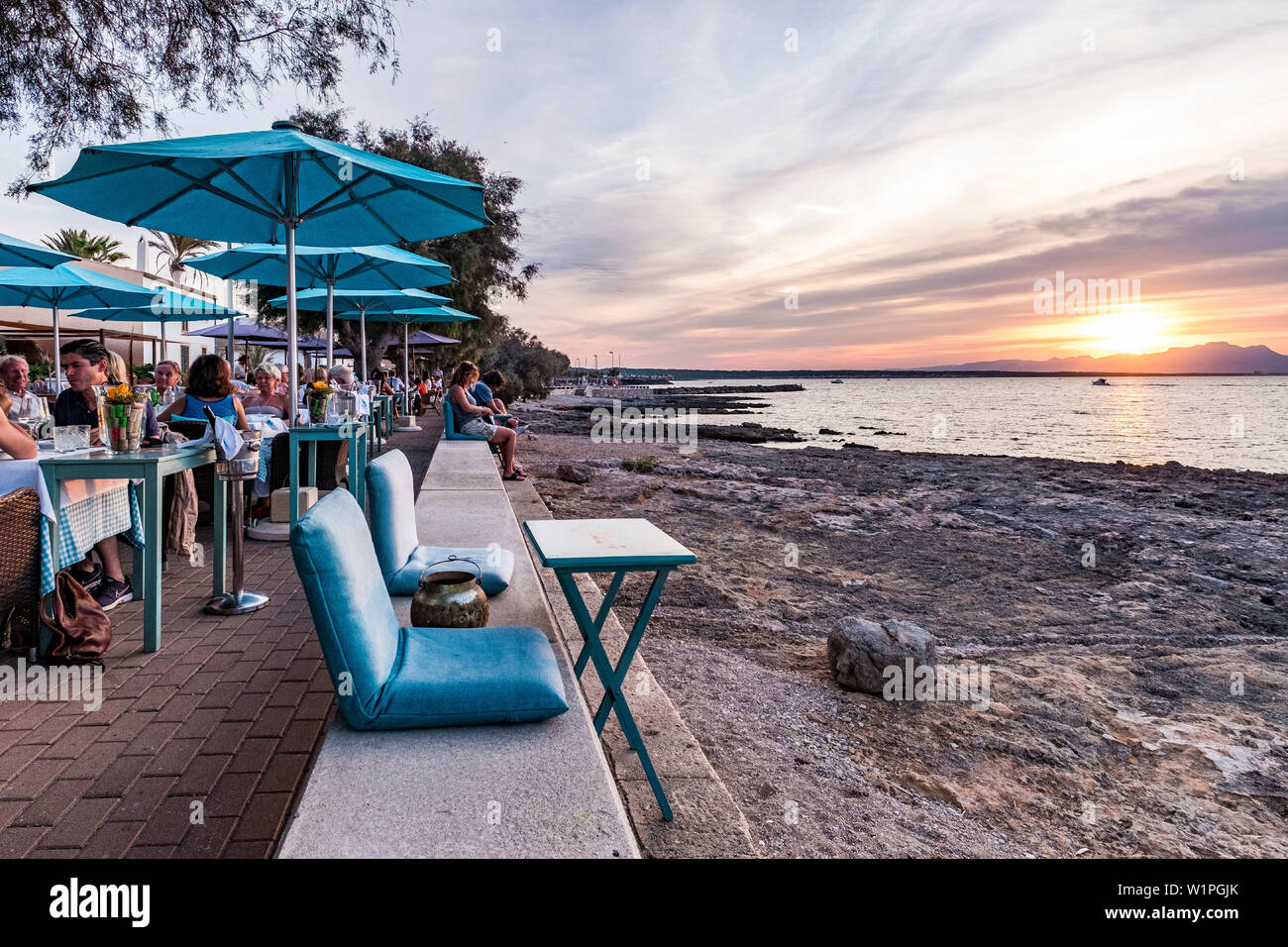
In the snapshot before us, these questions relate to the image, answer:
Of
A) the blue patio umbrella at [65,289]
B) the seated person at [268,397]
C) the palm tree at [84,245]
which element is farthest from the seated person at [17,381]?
the palm tree at [84,245]

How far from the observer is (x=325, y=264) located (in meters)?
9.17

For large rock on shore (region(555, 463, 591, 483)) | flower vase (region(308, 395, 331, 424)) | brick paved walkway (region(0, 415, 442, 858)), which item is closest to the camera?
brick paved walkway (region(0, 415, 442, 858))

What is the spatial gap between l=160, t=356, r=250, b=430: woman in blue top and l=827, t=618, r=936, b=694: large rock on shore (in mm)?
4553

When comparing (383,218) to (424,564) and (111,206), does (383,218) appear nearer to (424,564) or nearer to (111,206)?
(111,206)

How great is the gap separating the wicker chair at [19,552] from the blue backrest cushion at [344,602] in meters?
1.98

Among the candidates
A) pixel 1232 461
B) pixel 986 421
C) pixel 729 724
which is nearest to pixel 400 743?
pixel 729 724

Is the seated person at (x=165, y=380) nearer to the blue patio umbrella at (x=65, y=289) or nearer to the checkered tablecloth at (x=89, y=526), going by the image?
the blue patio umbrella at (x=65, y=289)

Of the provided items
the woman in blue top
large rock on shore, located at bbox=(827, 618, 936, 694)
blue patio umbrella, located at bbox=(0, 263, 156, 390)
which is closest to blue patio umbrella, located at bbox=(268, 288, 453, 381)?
blue patio umbrella, located at bbox=(0, 263, 156, 390)

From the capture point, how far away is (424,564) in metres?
3.79

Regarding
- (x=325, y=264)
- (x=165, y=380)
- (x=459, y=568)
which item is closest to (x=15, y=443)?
(x=459, y=568)

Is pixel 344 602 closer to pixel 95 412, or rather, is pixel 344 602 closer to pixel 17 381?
pixel 95 412

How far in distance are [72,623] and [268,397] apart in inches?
209

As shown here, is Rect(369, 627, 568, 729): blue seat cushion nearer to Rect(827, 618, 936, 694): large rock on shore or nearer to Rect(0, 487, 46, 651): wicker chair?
Rect(0, 487, 46, 651): wicker chair

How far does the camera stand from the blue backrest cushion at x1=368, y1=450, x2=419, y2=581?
11.4 ft
